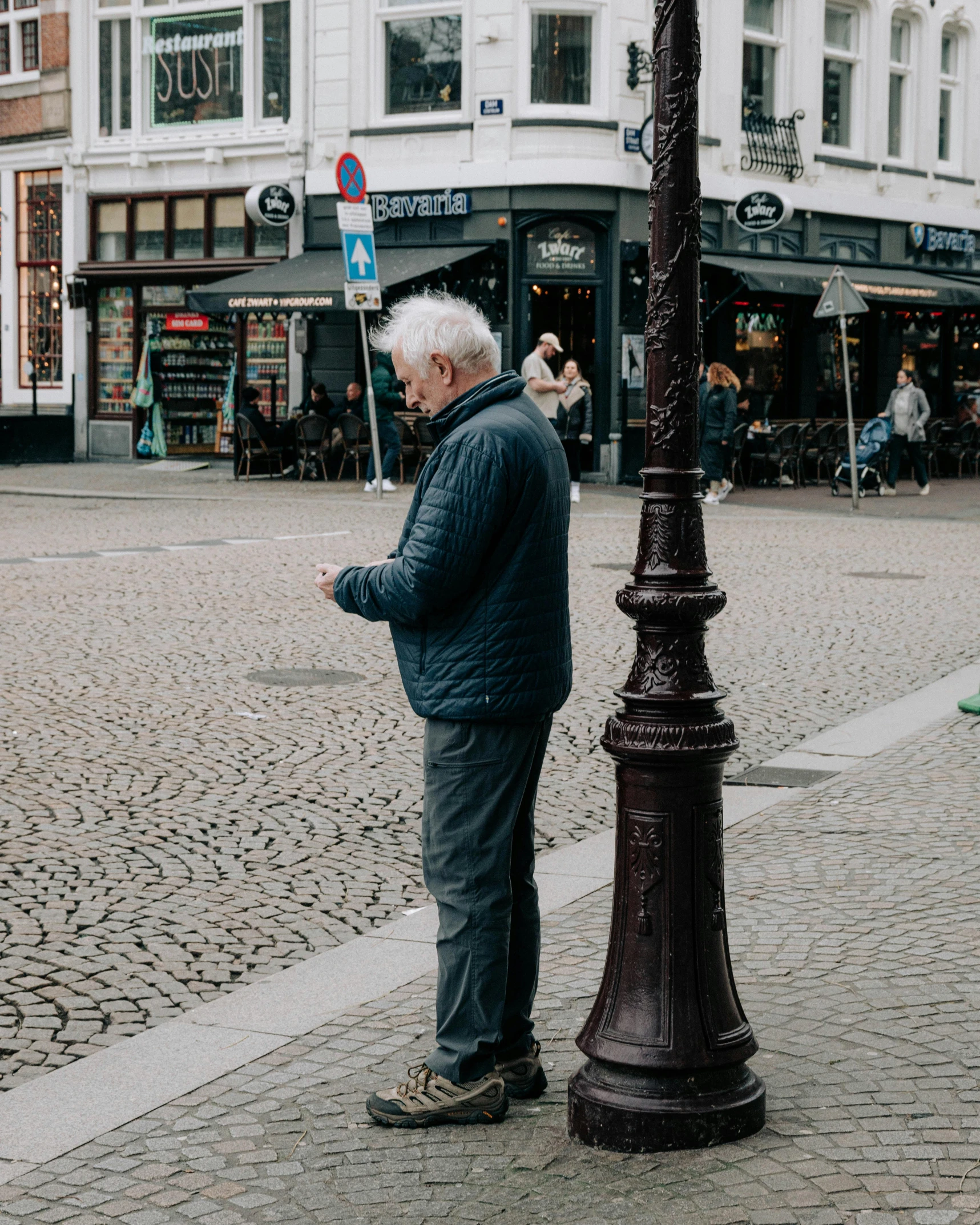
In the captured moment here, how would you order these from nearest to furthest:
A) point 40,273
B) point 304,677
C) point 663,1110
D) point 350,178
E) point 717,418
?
point 663,1110, point 304,677, point 350,178, point 717,418, point 40,273

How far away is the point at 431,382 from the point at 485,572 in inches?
16.9

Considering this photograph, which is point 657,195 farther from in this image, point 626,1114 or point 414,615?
point 626,1114

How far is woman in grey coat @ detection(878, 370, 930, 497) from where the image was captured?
22.5 m

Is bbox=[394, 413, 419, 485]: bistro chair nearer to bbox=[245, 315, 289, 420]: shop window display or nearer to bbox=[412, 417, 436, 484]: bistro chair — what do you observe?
bbox=[412, 417, 436, 484]: bistro chair

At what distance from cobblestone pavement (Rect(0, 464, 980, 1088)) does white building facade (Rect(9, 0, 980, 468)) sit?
9.37 meters

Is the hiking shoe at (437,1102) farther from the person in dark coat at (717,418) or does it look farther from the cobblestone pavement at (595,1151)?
A: the person in dark coat at (717,418)


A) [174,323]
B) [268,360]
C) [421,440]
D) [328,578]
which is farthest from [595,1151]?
[174,323]

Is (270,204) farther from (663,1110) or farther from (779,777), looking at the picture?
(663,1110)

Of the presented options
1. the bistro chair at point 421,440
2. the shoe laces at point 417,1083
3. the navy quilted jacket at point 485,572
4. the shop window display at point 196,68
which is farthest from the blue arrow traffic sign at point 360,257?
the shoe laces at point 417,1083

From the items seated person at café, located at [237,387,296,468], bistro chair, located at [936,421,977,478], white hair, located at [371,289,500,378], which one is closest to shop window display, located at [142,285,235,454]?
seated person at café, located at [237,387,296,468]

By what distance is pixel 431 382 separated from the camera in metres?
3.55

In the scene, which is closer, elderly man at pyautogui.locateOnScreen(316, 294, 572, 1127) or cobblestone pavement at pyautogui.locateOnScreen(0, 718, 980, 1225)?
cobblestone pavement at pyautogui.locateOnScreen(0, 718, 980, 1225)

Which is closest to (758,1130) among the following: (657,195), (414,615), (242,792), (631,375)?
(414,615)

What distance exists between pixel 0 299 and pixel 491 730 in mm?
27401
